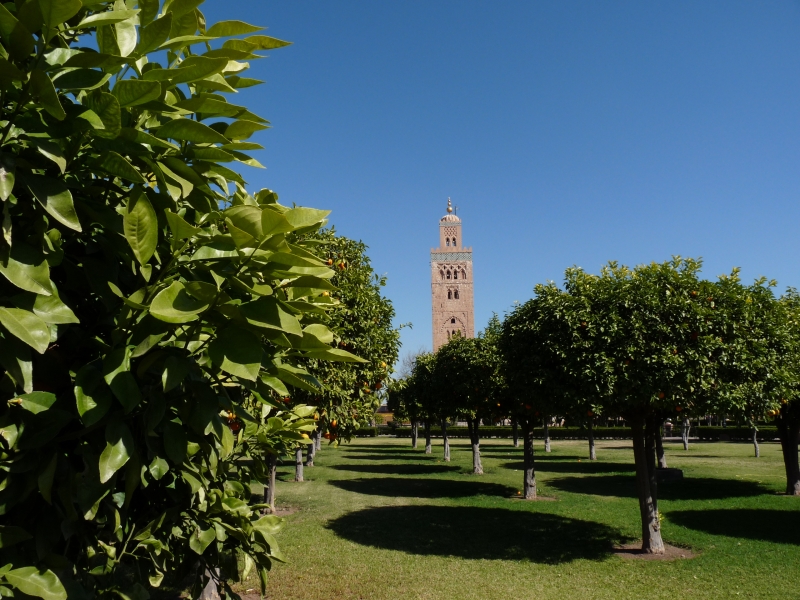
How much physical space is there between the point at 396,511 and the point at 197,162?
13865mm

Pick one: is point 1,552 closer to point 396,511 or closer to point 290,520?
point 290,520

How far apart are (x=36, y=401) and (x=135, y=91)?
2.38 ft

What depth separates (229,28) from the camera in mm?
1430

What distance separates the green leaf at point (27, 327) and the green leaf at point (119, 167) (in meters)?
0.36

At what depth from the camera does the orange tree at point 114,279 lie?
1.22 meters

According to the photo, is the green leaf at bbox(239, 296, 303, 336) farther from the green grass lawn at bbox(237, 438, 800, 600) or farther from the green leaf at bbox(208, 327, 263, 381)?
the green grass lawn at bbox(237, 438, 800, 600)

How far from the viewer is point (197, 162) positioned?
159 centimetres

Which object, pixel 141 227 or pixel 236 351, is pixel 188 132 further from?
pixel 236 351

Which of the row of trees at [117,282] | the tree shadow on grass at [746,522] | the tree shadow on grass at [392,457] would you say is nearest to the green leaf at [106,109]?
the row of trees at [117,282]

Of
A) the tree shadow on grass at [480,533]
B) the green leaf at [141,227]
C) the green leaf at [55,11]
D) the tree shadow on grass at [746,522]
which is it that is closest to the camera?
the green leaf at [55,11]

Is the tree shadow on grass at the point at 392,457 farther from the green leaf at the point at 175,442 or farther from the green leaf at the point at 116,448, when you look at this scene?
the green leaf at the point at 116,448

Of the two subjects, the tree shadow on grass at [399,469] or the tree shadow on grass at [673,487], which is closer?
the tree shadow on grass at [673,487]

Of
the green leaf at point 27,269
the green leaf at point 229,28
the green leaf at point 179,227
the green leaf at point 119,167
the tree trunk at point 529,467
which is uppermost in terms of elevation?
the green leaf at point 229,28

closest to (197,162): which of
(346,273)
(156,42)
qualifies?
(156,42)
